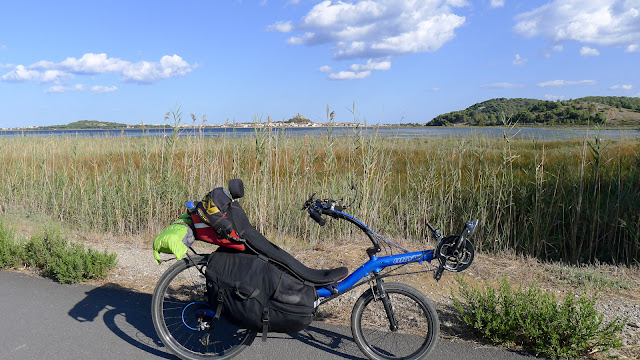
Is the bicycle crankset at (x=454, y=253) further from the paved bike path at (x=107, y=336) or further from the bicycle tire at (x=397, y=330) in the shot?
the paved bike path at (x=107, y=336)

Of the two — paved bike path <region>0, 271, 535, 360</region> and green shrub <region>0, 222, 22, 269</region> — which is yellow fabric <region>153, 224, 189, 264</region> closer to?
paved bike path <region>0, 271, 535, 360</region>

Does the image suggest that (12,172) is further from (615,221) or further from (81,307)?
(615,221)

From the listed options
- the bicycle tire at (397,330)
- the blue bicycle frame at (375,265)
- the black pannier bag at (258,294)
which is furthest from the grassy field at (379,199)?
the black pannier bag at (258,294)

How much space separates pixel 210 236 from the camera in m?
3.19

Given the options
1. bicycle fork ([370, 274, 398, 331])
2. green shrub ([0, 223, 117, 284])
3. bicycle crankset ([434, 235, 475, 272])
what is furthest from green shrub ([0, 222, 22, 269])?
bicycle crankset ([434, 235, 475, 272])

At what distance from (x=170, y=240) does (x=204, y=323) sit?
0.72 m

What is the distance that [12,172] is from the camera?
11.0 m

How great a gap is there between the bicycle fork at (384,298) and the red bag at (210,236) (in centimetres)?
100

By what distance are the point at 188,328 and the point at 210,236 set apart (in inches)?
37.7

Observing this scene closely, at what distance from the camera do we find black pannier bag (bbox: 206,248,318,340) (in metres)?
3.05

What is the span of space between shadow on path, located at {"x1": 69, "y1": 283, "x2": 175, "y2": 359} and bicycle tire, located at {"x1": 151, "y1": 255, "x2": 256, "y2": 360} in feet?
0.58

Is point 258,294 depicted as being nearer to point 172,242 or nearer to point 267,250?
point 267,250

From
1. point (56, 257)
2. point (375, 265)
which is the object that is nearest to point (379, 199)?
point (375, 265)

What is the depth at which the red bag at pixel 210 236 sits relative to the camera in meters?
3.14
